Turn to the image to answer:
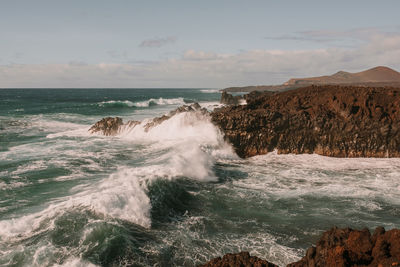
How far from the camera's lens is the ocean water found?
613 cm

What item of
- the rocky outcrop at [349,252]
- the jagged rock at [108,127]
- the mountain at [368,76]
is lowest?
the rocky outcrop at [349,252]

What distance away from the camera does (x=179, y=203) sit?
867 cm

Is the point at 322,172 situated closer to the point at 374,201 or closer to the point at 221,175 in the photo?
the point at 374,201

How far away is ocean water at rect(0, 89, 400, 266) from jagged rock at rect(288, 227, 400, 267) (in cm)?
180

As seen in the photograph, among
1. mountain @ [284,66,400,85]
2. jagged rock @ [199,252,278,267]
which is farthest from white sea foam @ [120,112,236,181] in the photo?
mountain @ [284,66,400,85]

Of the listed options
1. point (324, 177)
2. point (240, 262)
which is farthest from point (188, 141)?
point (240, 262)

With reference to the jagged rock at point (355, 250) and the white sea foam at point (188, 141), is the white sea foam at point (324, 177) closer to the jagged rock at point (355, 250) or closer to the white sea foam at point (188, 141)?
the white sea foam at point (188, 141)

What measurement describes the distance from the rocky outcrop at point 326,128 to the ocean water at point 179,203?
2.06ft

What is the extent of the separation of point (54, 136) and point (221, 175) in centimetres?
1344

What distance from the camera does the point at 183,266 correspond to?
5691 mm

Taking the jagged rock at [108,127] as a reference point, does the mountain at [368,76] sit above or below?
above

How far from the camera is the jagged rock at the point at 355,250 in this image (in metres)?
3.95

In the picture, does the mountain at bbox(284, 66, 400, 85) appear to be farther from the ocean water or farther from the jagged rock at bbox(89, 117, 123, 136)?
the ocean water

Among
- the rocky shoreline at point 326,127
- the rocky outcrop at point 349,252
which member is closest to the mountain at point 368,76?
the rocky shoreline at point 326,127
